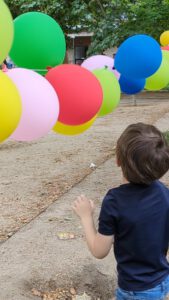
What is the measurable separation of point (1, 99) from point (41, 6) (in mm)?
11837

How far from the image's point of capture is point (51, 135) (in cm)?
906

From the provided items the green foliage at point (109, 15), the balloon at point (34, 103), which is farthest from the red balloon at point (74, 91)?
the green foliage at point (109, 15)

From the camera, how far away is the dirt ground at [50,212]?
9.91 feet

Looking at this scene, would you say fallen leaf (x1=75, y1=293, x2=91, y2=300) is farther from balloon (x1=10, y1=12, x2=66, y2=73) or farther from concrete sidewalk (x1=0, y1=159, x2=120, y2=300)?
balloon (x1=10, y1=12, x2=66, y2=73)

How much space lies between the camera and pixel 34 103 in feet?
6.07

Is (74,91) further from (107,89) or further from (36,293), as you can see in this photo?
(36,293)

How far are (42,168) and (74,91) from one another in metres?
4.40

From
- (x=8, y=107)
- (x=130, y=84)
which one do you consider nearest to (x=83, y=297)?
(x=130, y=84)

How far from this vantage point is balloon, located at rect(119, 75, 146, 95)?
300 cm

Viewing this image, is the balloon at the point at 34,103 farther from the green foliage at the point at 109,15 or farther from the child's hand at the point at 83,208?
the green foliage at the point at 109,15

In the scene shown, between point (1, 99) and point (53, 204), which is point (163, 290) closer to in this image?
point (1, 99)

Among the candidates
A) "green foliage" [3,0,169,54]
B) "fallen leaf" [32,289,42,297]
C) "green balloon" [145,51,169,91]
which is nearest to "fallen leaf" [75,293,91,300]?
"fallen leaf" [32,289,42,297]

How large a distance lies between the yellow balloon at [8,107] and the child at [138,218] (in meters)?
0.39

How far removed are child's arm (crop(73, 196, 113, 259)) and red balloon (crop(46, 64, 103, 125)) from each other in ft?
1.97
